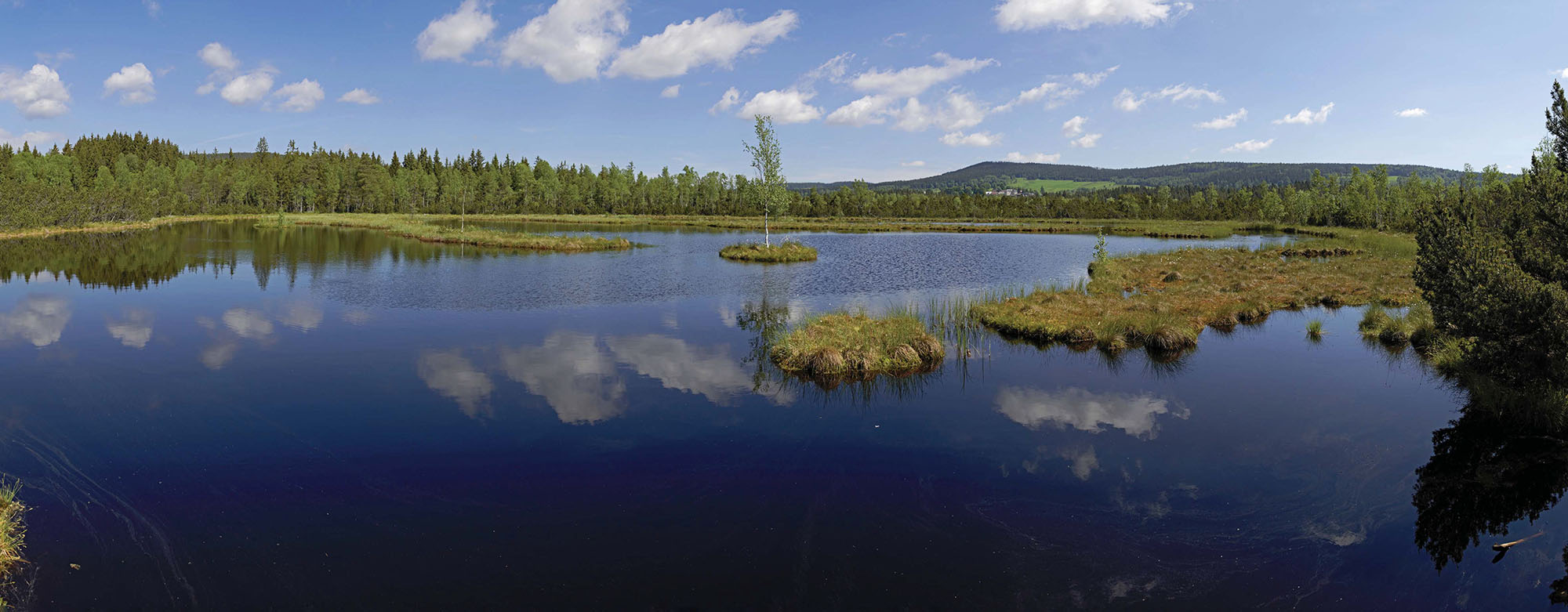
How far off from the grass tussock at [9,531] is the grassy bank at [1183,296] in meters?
26.5

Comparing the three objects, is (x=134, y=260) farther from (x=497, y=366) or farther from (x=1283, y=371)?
(x=1283, y=371)

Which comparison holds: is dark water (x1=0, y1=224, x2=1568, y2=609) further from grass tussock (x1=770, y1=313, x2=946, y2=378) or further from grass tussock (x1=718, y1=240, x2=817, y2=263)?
grass tussock (x1=718, y1=240, x2=817, y2=263)

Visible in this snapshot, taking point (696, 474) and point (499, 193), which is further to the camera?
point (499, 193)

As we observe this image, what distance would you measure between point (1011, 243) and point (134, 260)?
7622 centimetres

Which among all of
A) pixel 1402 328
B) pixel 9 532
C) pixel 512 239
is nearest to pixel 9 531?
pixel 9 532

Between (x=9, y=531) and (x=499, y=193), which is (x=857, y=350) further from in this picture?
(x=499, y=193)

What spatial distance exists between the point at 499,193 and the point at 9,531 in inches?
6598

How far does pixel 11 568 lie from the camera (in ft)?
32.5

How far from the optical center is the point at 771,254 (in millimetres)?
58250

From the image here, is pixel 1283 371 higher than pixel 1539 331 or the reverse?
the reverse

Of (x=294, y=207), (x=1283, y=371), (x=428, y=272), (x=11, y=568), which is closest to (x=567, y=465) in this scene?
(x=11, y=568)

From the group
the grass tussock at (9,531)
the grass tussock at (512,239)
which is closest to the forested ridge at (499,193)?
the grass tussock at (512,239)

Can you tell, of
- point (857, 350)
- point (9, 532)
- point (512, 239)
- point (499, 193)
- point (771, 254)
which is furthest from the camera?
point (499, 193)

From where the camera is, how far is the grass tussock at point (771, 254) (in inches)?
2266
